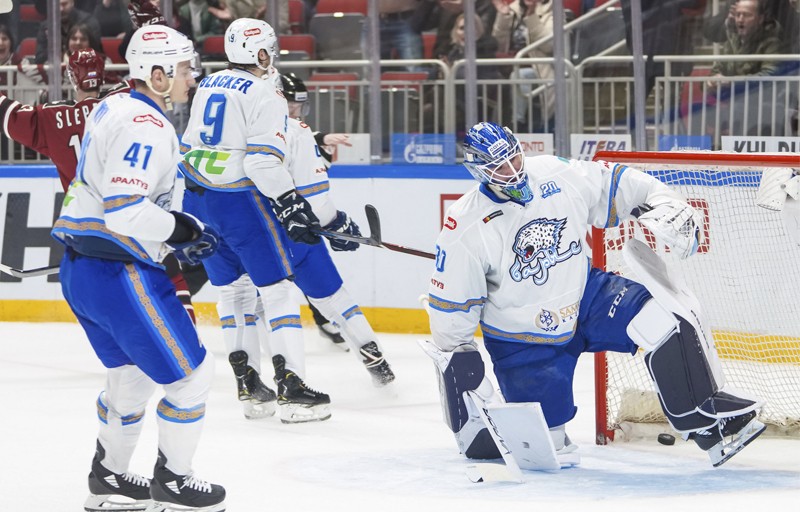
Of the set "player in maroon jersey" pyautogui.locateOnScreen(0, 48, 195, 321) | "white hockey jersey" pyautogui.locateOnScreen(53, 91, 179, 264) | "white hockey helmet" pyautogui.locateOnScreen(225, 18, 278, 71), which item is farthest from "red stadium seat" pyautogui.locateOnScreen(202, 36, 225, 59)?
"white hockey jersey" pyautogui.locateOnScreen(53, 91, 179, 264)

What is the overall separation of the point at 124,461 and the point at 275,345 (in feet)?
4.33

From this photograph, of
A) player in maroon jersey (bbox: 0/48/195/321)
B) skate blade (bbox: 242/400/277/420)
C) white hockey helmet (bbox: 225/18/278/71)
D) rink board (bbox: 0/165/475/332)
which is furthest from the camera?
rink board (bbox: 0/165/475/332)

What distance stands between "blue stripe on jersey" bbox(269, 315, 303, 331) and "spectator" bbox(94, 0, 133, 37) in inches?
113

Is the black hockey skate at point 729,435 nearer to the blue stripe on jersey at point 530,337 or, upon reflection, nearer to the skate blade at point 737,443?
the skate blade at point 737,443

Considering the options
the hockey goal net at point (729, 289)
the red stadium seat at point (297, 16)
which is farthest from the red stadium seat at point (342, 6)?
the hockey goal net at point (729, 289)

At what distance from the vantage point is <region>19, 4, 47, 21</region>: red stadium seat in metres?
6.98

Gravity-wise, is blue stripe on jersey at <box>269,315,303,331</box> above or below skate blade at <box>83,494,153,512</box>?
above

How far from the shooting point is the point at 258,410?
4.71 meters

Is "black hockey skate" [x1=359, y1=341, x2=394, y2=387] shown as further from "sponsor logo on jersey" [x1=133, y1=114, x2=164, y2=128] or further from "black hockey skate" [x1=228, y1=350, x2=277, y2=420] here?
"sponsor logo on jersey" [x1=133, y1=114, x2=164, y2=128]

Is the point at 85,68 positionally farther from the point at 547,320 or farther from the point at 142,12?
the point at 547,320

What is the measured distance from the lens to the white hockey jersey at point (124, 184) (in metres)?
3.07

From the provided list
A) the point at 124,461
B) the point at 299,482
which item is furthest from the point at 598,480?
the point at 124,461

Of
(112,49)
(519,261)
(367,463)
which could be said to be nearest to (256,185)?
(367,463)

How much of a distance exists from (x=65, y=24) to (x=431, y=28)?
1.84 metres
